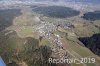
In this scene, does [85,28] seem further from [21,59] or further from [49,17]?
→ [21,59]

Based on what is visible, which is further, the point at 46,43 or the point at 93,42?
the point at 93,42

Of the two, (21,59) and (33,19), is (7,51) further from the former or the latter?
(33,19)

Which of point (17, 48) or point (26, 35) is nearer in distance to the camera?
point (17, 48)

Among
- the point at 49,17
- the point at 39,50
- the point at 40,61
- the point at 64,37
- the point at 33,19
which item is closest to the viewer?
the point at 40,61

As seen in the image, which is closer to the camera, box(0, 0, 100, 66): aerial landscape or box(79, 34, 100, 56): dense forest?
box(0, 0, 100, 66): aerial landscape

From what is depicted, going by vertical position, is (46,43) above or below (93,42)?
above

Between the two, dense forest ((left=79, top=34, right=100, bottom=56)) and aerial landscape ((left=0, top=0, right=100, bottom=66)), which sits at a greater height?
aerial landscape ((left=0, top=0, right=100, bottom=66))

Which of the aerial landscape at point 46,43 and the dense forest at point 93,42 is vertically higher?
the aerial landscape at point 46,43

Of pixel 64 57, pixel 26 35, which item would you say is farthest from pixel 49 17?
pixel 64 57

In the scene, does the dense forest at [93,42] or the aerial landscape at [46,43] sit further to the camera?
the dense forest at [93,42]

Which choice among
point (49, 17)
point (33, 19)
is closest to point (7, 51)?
point (33, 19)

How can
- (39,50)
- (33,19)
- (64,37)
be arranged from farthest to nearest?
(33,19) < (64,37) < (39,50)
